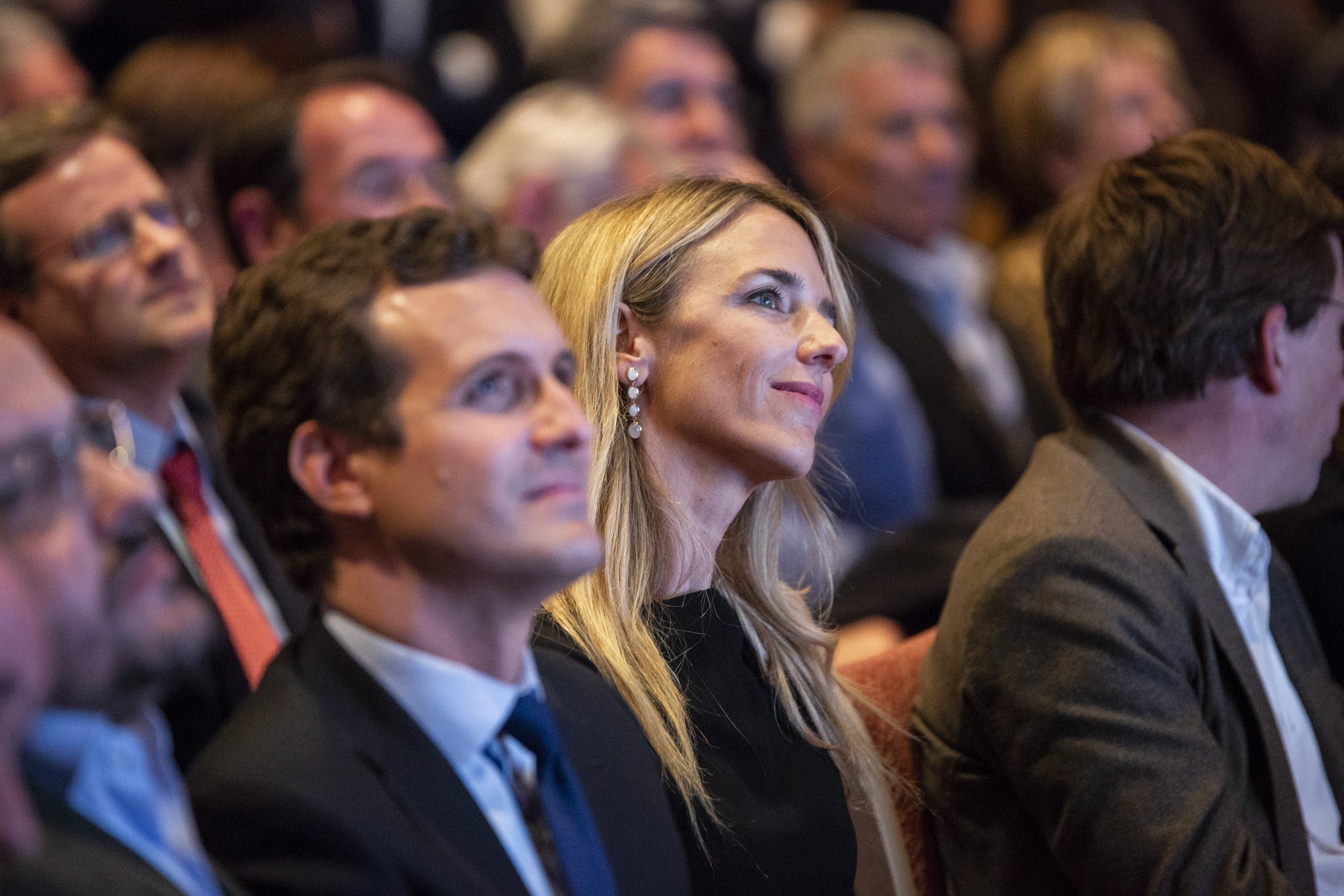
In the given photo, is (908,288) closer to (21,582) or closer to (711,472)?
(711,472)

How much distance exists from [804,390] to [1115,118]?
8.24ft

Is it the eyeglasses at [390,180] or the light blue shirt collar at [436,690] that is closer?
the light blue shirt collar at [436,690]

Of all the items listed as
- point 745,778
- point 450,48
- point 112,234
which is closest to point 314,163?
point 112,234

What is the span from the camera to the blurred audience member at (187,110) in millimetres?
3367

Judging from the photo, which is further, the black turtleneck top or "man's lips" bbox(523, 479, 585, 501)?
the black turtleneck top

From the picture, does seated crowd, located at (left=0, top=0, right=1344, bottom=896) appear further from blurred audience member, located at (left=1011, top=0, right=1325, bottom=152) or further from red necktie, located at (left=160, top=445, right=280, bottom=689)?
blurred audience member, located at (left=1011, top=0, right=1325, bottom=152)

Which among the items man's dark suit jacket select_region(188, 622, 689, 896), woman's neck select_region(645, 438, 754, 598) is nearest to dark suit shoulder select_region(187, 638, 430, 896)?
man's dark suit jacket select_region(188, 622, 689, 896)

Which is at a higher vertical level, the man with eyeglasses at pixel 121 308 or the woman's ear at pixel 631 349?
the woman's ear at pixel 631 349

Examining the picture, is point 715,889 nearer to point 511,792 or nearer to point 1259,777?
point 511,792

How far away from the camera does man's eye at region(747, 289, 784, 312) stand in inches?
74.9

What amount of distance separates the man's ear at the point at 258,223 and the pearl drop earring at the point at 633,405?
1449 millimetres

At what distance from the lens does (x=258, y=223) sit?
3.10 metres

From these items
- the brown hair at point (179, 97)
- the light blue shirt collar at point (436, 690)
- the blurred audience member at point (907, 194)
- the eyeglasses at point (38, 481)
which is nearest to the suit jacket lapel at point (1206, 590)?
the light blue shirt collar at point (436, 690)

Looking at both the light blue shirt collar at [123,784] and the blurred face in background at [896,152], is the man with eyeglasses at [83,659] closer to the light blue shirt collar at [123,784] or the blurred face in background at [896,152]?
the light blue shirt collar at [123,784]
